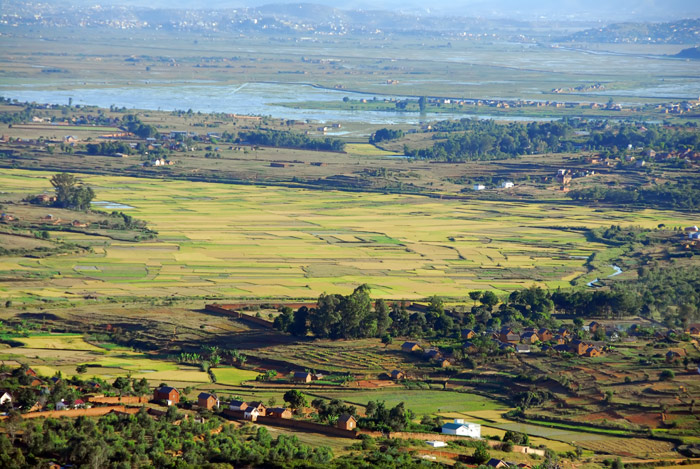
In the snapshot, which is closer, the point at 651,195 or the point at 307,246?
the point at 307,246

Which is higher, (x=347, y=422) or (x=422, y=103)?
(x=422, y=103)

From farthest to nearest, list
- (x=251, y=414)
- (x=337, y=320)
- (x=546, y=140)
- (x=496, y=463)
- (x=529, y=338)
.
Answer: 1. (x=546, y=140)
2. (x=337, y=320)
3. (x=529, y=338)
4. (x=251, y=414)
5. (x=496, y=463)

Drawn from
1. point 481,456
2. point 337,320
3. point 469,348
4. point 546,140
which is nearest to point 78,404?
point 481,456

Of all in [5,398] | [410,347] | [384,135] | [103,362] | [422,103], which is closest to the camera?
[5,398]

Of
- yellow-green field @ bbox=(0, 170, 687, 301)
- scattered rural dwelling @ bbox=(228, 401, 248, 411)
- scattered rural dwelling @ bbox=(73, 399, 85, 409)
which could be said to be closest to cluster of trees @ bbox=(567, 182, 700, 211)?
yellow-green field @ bbox=(0, 170, 687, 301)

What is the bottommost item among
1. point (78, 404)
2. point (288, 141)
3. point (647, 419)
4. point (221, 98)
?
point (647, 419)

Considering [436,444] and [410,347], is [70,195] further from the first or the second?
[436,444]

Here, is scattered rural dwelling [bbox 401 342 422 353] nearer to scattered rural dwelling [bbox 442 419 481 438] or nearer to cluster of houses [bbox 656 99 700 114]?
scattered rural dwelling [bbox 442 419 481 438]
